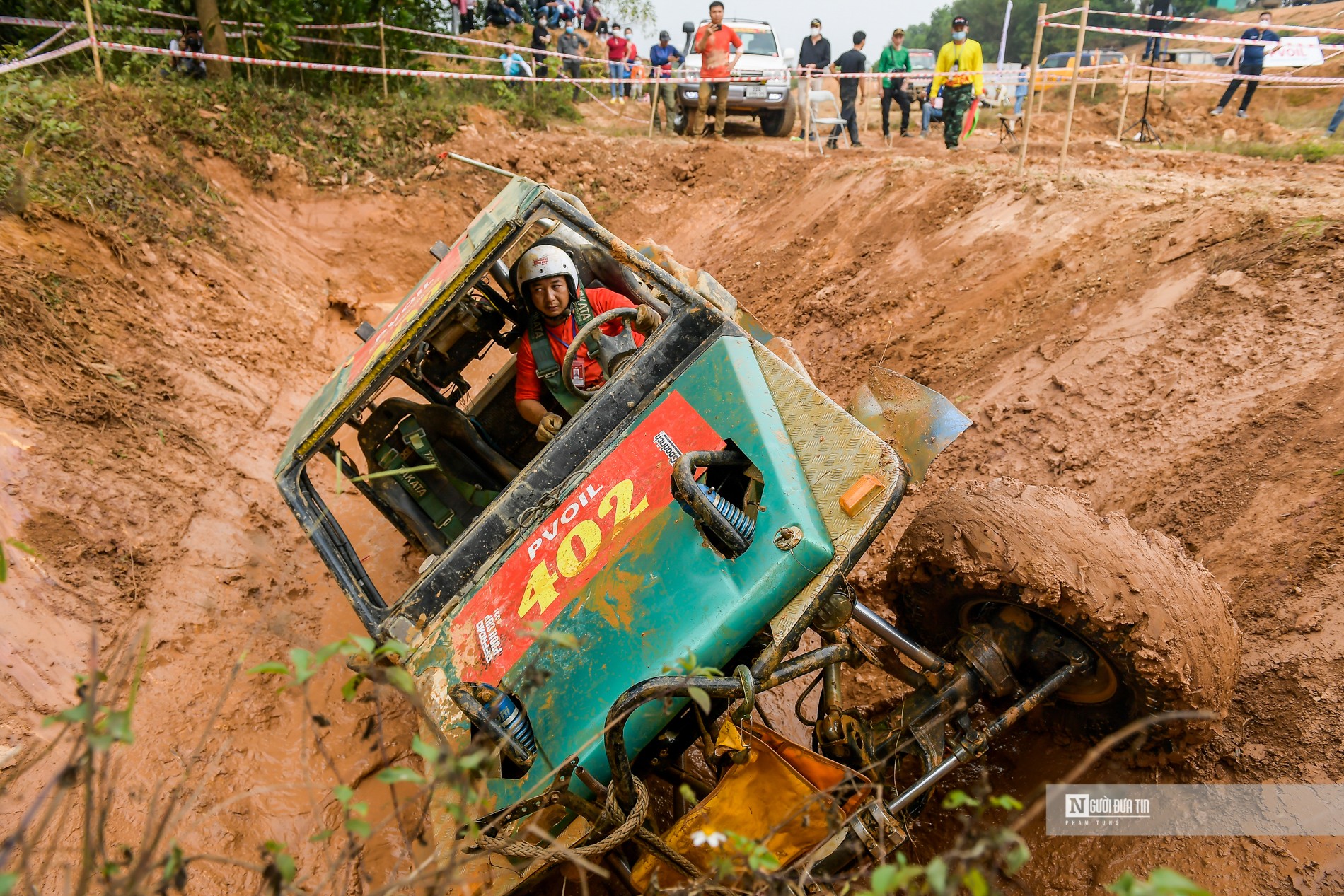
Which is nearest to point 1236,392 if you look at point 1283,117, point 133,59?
point 133,59

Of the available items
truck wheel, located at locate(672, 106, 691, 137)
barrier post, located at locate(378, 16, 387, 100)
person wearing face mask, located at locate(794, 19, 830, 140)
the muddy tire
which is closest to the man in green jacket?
person wearing face mask, located at locate(794, 19, 830, 140)

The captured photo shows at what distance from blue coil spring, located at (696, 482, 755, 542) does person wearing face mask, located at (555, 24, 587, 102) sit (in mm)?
13204

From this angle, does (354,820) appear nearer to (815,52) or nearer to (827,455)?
(827,455)

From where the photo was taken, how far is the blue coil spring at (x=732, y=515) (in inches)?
91.0

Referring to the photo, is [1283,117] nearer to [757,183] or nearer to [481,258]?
[757,183]

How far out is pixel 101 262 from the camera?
580 cm

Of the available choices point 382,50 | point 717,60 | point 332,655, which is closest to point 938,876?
point 332,655

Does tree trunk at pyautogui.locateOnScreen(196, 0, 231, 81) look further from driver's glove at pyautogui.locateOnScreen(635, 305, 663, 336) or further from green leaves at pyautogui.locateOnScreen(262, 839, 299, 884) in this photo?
green leaves at pyautogui.locateOnScreen(262, 839, 299, 884)

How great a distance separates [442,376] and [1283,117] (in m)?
13.2

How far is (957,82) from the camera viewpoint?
32.0 ft

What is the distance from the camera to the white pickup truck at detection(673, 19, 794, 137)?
1184cm

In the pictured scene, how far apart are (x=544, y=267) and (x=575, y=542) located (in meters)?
1.32

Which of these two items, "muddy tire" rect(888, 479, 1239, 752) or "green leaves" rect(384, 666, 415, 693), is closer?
"green leaves" rect(384, 666, 415, 693)

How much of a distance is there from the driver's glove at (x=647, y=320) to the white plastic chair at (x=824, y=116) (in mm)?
7962
